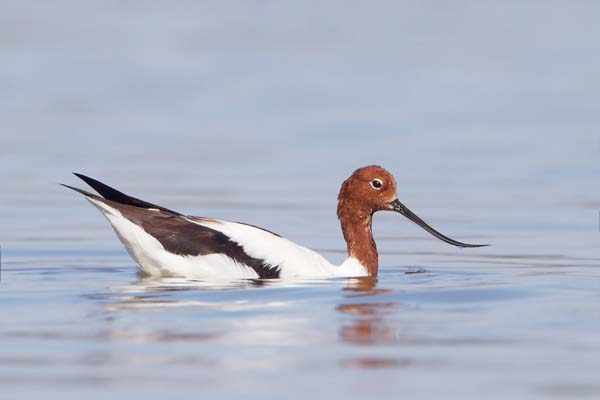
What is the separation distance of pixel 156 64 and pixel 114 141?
23.9 feet

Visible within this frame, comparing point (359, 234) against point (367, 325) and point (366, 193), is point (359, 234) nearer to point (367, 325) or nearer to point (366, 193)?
point (366, 193)

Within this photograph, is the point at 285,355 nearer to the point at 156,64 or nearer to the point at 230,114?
the point at 230,114

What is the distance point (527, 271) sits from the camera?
40.1 feet

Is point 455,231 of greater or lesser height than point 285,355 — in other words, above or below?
above

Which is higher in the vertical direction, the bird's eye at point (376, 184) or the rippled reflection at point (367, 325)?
the bird's eye at point (376, 184)

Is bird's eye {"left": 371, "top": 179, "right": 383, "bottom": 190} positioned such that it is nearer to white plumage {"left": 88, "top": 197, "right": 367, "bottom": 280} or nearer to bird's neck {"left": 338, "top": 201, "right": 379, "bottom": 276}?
bird's neck {"left": 338, "top": 201, "right": 379, "bottom": 276}

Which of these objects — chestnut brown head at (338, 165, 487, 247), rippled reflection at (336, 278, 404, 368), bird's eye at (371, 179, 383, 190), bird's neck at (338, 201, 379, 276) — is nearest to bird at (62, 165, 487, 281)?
bird's neck at (338, 201, 379, 276)

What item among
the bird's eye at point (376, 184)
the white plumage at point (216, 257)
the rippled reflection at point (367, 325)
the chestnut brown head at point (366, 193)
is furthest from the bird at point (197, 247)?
the bird's eye at point (376, 184)

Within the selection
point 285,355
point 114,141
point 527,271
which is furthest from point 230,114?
point 285,355

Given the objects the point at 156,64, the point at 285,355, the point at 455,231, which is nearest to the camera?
the point at 285,355

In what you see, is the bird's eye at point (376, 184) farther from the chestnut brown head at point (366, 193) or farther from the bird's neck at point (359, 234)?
the bird's neck at point (359, 234)

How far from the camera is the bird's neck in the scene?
12.4m

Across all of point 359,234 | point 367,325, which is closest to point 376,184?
point 359,234

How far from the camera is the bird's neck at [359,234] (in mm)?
12430
